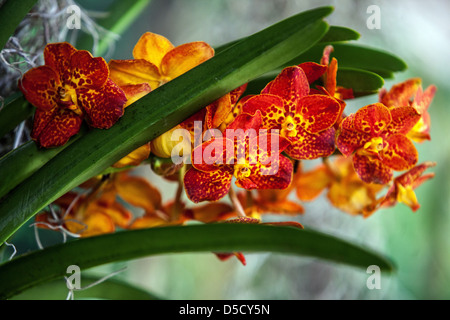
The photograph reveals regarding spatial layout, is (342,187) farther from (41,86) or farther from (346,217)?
(346,217)

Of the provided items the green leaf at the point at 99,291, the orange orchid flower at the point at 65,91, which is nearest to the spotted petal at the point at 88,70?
the orange orchid flower at the point at 65,91

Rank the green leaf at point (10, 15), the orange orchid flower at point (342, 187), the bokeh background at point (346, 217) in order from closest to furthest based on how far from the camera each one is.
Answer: the green leaf at point (10, 15), the orange orchid flower at point (342, 187), the bokeh background at point (346, 217)

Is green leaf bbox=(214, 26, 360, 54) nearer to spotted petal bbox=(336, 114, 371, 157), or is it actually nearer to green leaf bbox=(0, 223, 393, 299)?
spotted petal bbox=(336, 114, 371, 157)

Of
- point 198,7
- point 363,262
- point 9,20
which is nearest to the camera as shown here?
point 363,262

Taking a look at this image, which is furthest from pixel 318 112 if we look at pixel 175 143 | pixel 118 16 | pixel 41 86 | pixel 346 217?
pixel 346 217

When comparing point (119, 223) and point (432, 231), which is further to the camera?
point (432, 231)

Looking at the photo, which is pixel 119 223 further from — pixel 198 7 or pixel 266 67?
pixel 198 7

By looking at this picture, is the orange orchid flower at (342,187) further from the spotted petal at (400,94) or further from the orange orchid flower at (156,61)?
the orange orchid flower at (156,61)

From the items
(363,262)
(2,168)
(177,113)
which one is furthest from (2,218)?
(363,262)
